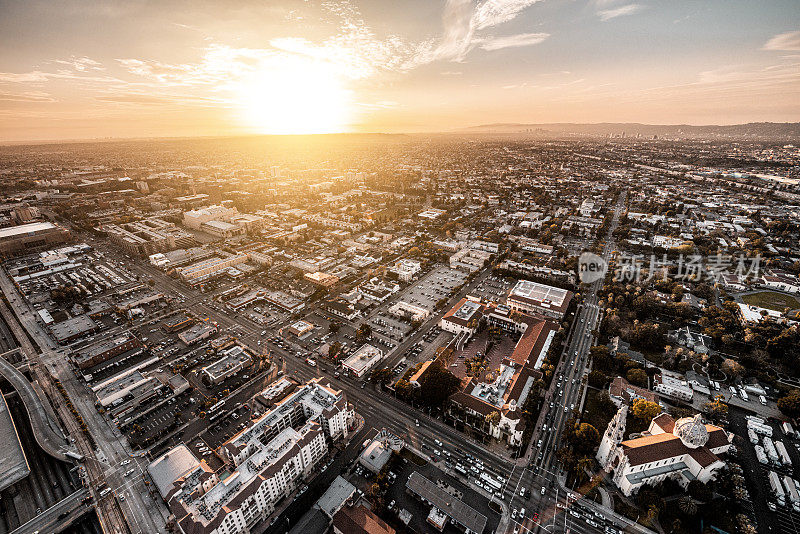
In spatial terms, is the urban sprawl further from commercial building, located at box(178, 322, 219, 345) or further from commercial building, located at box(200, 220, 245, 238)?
commercial building, located at box(200, 220, 245, 238)

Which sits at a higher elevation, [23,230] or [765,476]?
[23,230]

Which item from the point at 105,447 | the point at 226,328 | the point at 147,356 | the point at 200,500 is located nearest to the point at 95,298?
the point at 147,356

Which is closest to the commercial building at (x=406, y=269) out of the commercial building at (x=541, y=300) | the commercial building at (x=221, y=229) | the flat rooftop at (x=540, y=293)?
the commercial building at (x=541, y=300)

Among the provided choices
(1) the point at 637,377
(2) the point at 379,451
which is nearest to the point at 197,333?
(2) the point at 379,451

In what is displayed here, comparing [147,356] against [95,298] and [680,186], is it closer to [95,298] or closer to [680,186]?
[95,298]

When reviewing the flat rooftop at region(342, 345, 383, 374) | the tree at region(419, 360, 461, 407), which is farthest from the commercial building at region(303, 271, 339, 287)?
the tree at region(419, 360, 461, 407)

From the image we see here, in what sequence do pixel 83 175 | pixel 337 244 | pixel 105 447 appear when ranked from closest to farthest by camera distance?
1. pixel 105 447
2. pixel 337 244
3. pixel 83 175

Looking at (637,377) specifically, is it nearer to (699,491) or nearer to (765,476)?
(765,476)
